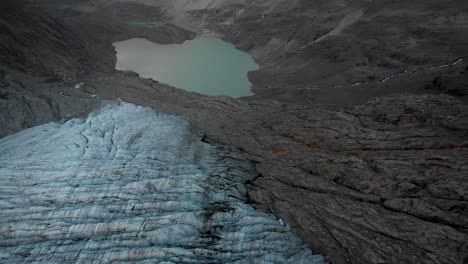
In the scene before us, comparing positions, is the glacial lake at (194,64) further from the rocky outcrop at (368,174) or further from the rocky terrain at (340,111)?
the rocky outcrop at (368,174)

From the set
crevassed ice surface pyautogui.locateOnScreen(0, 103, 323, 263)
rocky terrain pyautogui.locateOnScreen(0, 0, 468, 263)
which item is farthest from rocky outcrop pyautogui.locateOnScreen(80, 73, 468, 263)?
crevassed ice surface pyautogui.locateOnScreen(0, 103, 323, 263)

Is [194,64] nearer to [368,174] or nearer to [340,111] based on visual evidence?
[340,111]

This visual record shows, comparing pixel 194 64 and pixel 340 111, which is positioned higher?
pixel 194 64

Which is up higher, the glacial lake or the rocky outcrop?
the glacial lake

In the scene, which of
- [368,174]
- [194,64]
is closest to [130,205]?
[368,174]

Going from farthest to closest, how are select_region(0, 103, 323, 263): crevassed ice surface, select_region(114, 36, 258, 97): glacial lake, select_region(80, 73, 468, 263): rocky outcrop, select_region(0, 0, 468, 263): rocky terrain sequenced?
select_region(114, 36, 258, 97): glacial lake, select_region(0, 0, 468, 263): rocky terrain, select_region(80, 73, 468, 263): rocky outcrop, select_region(0, 103, 323, 263): crevassed ice surface

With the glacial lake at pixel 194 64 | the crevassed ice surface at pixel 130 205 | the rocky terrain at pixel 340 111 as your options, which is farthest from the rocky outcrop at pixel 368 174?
the glacial lake at pixel 194 64

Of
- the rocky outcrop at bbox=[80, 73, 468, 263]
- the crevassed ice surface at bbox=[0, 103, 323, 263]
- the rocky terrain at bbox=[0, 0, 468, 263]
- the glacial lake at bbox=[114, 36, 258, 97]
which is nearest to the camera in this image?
the crevassed ice surface at bbox=[0, 103, 323, 263]

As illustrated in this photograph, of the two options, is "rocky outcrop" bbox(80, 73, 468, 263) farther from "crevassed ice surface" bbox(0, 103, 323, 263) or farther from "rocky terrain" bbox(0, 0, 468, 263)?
"crevassed ice surface" bbox(0, 103, 323, 263)

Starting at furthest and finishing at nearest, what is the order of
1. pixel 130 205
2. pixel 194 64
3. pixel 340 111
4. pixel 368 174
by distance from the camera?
pixel 194 64
pixel 340 111
pixel 368 174
pixel 130 205
